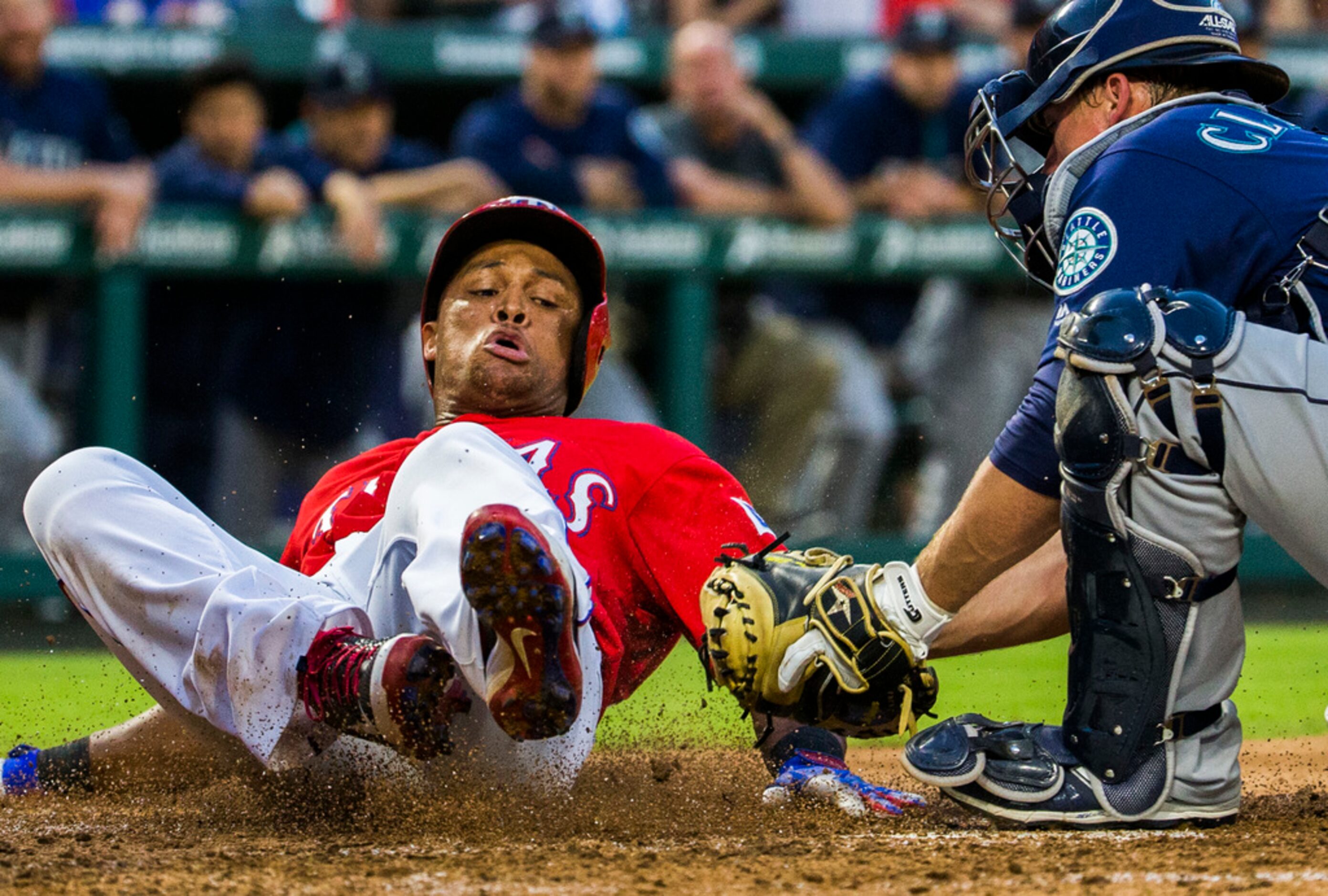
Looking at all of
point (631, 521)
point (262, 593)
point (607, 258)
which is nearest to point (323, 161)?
point (607, 258)

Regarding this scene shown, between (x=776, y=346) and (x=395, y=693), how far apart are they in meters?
5.51

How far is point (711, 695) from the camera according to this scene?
17.6ft

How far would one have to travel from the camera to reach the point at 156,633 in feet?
9.32

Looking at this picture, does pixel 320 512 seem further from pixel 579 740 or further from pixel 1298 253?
pixel 1298 253

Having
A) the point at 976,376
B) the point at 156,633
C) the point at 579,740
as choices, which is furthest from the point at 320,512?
the point at 976,376

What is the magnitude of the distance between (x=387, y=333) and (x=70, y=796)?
175 inches

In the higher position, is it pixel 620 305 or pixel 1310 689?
pixel 620 305

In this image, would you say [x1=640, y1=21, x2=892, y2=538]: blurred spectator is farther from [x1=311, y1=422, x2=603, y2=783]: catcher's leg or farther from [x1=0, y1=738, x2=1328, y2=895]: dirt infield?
[x1=311, y1=422, x2=603, y2=783]: catcher's leg

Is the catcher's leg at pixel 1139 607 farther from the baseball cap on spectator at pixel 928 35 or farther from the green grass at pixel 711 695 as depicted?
the baseball cap on spectator at pixel 928 35

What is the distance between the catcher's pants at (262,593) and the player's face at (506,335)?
0.55 meters

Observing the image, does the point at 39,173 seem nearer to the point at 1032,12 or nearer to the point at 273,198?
the point at 273,198

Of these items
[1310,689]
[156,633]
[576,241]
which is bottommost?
[1310,689]

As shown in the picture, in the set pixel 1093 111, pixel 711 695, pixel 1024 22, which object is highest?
pixel 1024 22

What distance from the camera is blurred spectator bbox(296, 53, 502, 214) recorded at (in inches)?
293
